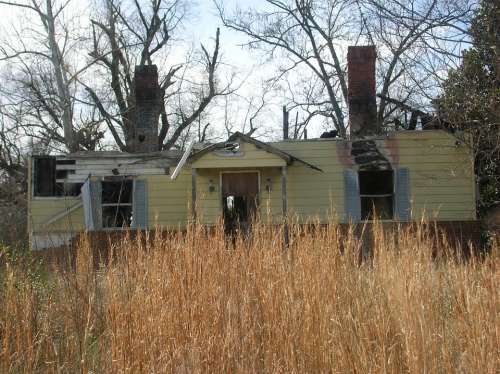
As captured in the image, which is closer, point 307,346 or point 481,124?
point 307,346

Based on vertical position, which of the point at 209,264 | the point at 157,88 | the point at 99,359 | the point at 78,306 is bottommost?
the point at 99,359

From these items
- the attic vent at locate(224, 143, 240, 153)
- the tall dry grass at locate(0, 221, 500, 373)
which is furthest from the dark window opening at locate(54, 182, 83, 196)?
the tall dry grass at locate(0, 221, 500, 373)

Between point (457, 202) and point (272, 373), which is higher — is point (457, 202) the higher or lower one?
the higher one

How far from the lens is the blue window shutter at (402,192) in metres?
14.5

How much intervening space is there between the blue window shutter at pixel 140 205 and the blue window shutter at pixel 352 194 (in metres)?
5.22

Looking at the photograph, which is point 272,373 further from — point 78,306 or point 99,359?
point 78,306

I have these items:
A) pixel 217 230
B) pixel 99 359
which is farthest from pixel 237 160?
pixel 99 359

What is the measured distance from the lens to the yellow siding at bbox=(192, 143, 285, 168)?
555 inches

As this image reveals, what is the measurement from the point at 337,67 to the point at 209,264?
Answer: 69.7ft

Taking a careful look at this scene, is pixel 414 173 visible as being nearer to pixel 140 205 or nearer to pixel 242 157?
pixel 242 157

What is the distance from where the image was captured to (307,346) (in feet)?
12.8

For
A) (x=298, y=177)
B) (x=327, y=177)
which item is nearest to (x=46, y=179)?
(x=298, y=177)

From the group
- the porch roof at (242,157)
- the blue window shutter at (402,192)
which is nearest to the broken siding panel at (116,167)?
the porch roof at (242,157)

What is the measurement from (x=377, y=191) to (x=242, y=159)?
12.9ft
